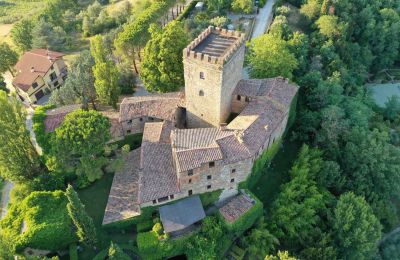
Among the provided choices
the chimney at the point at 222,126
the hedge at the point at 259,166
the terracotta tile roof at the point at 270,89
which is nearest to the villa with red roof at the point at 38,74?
the chimney at the point at 222,126

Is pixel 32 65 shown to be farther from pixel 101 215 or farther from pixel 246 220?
pixel 246 220

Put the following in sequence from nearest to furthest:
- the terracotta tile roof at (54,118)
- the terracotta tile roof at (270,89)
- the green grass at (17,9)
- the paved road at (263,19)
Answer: the terracotta tile roof at (54,118) < the terracotta tile roof at (270,89) < the paved road at (263,19) < the green grass at (17,9)

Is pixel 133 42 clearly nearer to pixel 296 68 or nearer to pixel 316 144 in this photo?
pixel 296 68

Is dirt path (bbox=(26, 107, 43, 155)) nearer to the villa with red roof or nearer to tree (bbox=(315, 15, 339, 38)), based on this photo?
the villa with red roof

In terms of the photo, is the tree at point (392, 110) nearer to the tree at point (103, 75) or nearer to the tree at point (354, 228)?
the tree at point (354, 228)

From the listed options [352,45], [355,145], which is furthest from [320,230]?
[352,45]

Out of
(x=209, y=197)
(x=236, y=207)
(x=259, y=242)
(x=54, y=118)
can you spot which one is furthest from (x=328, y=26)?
(x=54, y=118)

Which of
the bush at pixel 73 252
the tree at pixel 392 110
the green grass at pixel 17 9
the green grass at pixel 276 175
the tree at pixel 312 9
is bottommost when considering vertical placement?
A: the tree at pixel 392 110
